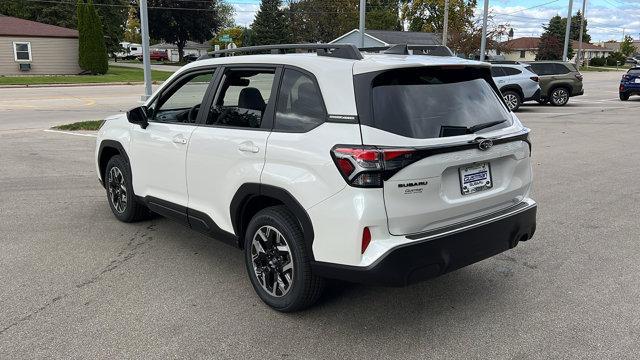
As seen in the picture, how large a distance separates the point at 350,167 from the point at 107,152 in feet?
12.2

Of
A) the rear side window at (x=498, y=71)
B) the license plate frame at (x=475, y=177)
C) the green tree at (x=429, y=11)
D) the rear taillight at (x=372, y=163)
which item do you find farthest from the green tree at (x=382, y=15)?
the rear taillight at (x=372, y=163)

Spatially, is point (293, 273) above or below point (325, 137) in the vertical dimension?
below

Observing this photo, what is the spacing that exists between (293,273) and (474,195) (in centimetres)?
130

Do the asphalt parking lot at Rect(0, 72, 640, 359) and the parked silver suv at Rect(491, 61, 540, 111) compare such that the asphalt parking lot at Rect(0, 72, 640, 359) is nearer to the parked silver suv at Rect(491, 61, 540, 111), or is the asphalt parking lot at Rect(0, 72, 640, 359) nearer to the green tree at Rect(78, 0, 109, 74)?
the parked silver suv at Rect(491, 61, 540, 111)

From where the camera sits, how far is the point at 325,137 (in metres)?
3.38

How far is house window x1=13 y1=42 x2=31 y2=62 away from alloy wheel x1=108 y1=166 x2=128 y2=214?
118 feet

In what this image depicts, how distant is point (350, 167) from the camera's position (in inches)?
126

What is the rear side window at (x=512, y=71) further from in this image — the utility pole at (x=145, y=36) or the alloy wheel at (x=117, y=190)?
the alloy wheel at (x=117, y=190)

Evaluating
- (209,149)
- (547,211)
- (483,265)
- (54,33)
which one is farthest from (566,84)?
(54,33)

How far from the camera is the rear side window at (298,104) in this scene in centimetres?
354

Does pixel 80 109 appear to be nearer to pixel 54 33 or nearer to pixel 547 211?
pixel 547 211

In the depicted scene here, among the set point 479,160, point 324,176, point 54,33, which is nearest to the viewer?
point 324,176

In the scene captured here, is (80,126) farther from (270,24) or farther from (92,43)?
(270,24)

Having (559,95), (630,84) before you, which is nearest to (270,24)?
(630,84)
